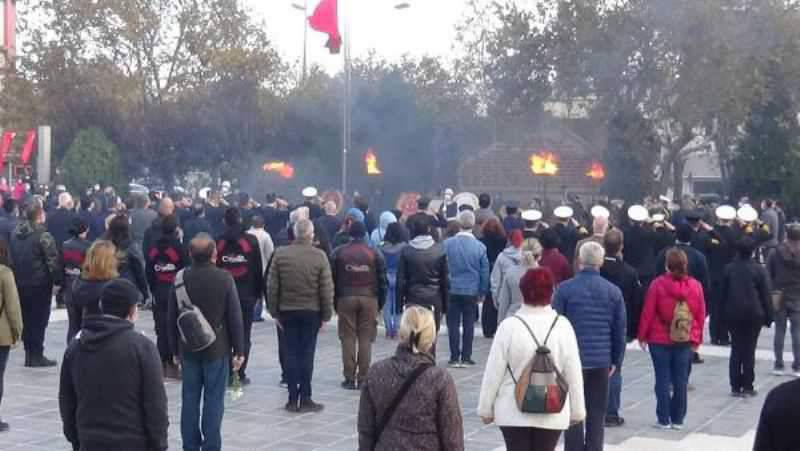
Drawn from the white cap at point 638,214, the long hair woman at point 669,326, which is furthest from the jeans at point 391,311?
the long hair woman at point 669,326

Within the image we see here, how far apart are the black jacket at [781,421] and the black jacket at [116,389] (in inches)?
116

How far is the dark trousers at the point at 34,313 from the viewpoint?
1238cm

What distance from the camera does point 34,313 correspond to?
40.9 ft

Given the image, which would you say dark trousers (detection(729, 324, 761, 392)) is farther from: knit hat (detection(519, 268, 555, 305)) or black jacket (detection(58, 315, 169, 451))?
black jacket (detection(58, 315, 169, 451))

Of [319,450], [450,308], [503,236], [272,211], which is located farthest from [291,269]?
[272,211]

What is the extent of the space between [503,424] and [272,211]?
555 inches

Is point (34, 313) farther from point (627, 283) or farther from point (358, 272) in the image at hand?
point (627, 283)

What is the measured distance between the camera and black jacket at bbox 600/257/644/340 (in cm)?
1032

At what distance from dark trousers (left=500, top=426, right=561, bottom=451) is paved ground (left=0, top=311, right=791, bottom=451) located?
8.88 feet

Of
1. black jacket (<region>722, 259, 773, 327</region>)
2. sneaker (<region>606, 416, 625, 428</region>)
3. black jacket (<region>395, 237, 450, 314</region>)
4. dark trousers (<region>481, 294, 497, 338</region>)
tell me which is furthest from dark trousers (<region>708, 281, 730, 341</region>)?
sneaker (<region>606, 416, 625, 428</region>)

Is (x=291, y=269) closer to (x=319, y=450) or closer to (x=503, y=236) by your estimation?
(x=319, y=450)

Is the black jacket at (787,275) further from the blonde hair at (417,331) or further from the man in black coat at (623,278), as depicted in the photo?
the blonde hair at (417,331)

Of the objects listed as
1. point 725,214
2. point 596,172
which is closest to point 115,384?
point 725,214

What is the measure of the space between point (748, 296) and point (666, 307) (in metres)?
1.97
